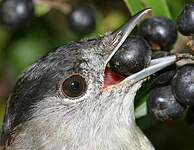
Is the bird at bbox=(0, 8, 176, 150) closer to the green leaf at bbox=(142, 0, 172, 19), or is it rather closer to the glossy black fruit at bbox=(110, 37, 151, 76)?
the glossy black fruit at bbox=(110, 37, 151, 76)

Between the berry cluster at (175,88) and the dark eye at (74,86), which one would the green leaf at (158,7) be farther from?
the dark eye at (74,86)

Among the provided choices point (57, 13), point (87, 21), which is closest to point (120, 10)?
point (87, 21)

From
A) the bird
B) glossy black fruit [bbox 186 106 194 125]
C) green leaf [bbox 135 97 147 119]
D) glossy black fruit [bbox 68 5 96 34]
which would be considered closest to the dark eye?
the bird

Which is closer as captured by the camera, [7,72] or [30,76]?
[30,76]

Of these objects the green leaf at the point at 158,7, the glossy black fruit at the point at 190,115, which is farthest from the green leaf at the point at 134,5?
the glossy black fruit at the point at 190,115

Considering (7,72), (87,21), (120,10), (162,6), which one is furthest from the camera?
(7,72)

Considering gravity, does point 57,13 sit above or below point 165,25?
above

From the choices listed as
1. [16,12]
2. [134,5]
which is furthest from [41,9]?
[134,5]

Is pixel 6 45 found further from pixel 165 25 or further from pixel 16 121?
pixel 165 25
